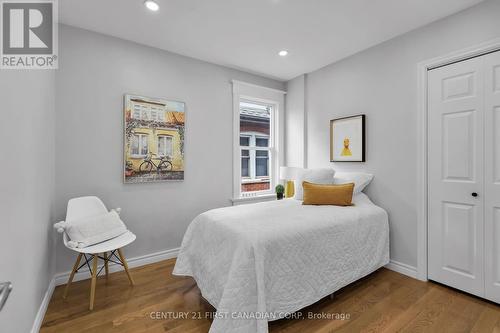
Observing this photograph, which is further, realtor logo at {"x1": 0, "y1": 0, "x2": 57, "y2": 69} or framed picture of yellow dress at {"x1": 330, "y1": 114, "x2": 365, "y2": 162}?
framed picture of yellow dress at {"x1": 330, "y1": 114, "x2": 365, "y2": 162}

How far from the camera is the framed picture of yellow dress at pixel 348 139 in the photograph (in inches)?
117

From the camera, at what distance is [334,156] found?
334cm

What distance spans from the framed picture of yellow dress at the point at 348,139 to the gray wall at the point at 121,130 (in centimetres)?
146

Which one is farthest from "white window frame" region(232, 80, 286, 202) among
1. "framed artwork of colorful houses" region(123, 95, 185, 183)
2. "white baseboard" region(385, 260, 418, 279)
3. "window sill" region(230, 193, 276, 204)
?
"white baseboard" region(385, 260, 418, 279)

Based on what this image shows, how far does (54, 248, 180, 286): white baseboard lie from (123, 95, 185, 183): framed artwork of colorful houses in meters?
0.90

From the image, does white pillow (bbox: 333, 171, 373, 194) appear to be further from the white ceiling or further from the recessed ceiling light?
the recessed ceiling light

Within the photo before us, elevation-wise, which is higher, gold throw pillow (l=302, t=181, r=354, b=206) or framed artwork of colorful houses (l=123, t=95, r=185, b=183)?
framed artwork of colorful houses (l=123, t=95, r=185, b=183)

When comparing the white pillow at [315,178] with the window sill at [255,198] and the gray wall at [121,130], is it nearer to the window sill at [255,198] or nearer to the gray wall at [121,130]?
the window sill at [255,198]

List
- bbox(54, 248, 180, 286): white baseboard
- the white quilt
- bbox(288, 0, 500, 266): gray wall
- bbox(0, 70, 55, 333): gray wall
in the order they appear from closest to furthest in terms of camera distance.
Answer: bbox(0, 70, 55, 333): gray wall
the white quilt
bbox(288, 0, 500, 266): gray wall
bbox(54, 248, 180, 286): white baseboard

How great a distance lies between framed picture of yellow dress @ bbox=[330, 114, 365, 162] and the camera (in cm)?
298

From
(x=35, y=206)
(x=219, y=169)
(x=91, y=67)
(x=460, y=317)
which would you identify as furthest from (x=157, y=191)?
(x=460, y=317)

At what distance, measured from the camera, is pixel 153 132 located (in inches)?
112

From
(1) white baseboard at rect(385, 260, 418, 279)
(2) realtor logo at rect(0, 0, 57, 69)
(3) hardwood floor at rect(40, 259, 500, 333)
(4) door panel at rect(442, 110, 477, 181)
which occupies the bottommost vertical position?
(3) hardwood floor at rect(40, 259, 500, 333)

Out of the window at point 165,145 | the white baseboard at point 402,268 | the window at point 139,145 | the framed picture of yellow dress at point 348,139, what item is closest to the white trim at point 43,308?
the window at point 139,145
